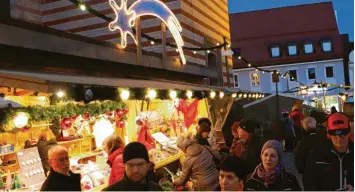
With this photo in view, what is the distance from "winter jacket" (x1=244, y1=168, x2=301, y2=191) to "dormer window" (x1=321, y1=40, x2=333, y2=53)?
145 ft

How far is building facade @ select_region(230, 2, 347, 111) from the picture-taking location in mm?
45875

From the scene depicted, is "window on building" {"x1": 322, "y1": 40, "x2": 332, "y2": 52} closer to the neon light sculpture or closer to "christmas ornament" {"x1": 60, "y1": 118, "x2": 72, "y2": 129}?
the neon light sculpture

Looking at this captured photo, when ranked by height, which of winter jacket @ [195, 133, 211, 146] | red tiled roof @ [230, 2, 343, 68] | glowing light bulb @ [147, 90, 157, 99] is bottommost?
winter jacket @ [195, 133, 211, 146]

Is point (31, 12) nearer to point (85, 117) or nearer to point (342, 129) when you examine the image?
point (85, 117)

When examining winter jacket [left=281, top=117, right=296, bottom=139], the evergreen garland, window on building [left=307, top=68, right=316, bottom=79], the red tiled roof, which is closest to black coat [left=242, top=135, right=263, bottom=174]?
the evergreen garland

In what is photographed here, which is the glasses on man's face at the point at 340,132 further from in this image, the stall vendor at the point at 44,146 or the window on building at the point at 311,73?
the window on building at the point at 311,73

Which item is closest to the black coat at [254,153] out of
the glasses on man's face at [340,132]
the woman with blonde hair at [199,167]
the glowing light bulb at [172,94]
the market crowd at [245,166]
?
the market crowd at [245,166]

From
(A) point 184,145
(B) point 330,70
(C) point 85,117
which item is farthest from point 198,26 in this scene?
(B) point 330,70

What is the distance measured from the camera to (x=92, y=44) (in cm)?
1016

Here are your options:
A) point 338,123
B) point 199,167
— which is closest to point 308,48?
point 199,167

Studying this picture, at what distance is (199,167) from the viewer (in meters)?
6.59

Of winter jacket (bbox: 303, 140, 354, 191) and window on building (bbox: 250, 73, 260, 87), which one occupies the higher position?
window on building (bbox: 250, 73, 260, 87)

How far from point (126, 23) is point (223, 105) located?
5431 mm

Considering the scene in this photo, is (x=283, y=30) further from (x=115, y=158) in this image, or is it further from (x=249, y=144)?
(x=115, y=158)
